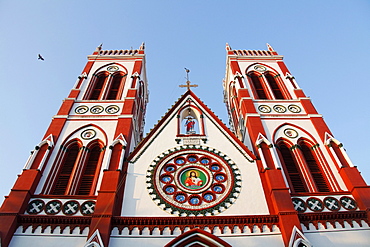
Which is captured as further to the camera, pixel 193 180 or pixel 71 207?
pixel 193 180

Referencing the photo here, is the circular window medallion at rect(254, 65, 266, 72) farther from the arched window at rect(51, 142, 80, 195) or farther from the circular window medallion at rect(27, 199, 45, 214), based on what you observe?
the circular window medallion at rect(27, 199, 45, 214)

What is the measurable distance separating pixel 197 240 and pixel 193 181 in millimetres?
3090

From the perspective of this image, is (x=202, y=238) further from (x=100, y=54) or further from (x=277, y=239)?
(x=100, y=54)

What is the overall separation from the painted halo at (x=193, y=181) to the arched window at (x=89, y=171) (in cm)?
268

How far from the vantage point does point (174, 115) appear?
62.2 ft

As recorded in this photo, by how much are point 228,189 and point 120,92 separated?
10045 millimetres

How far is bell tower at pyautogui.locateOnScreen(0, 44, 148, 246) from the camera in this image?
12.7 meters

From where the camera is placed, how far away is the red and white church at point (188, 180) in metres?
12.5

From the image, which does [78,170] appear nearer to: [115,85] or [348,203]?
[115,85]

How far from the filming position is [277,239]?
12.3 m

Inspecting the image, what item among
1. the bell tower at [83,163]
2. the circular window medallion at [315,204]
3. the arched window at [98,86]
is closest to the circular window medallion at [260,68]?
the bell tower at [83,163]

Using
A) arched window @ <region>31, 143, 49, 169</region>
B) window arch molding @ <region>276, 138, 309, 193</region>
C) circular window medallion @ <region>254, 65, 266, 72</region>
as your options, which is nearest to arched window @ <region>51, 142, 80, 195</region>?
arched window @ <region>31, 143, 49, 169</region>

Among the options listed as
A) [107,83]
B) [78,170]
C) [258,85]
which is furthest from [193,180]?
[107,83]

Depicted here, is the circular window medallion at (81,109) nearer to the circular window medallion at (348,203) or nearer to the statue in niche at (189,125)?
the statue in niche at (189,125)
